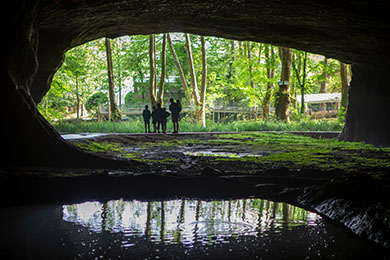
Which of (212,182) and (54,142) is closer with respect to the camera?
(212,182)

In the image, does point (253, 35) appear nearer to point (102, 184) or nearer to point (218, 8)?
point (218, 8)

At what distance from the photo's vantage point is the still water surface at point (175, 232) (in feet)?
11.8

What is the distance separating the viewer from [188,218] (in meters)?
4.82

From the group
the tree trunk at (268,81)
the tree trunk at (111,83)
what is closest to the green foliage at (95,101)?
the tree trunk at (111,83)

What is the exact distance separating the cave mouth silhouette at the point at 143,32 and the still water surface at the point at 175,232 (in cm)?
248

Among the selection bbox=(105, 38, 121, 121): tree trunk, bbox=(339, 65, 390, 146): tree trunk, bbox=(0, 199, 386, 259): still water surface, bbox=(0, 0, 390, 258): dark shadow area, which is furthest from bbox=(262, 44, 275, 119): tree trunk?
bbox=(0, 199, 386, 259): still water surface

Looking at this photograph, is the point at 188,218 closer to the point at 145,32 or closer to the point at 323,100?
the point at 145,32

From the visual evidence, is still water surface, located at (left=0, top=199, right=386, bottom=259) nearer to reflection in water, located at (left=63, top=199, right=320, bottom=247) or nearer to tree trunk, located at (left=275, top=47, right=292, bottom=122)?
reflection in water, located at (left=63, top=199, right=320, bottom=247)

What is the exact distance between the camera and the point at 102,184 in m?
6.49

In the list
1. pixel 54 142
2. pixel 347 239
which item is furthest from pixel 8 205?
pixel 347 239

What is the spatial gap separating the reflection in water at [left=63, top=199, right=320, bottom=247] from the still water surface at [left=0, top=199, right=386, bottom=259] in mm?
11

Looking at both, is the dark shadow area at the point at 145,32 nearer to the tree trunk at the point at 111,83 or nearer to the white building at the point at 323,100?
the tree trunk at the point at 111,83

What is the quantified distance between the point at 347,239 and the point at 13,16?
663 cm

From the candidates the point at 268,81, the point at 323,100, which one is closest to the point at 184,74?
the point at 323,100
